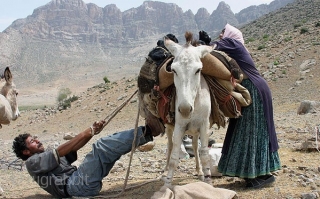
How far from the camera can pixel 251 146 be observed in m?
4.69

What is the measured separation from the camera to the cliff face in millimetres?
98750

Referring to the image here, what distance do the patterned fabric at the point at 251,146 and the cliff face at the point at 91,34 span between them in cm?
8449

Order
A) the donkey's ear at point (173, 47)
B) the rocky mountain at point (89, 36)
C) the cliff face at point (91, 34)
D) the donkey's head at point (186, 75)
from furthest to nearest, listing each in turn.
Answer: the cliff face at point (91, 34) → the rocky mountain at point (89, 36) → the donkey's ear at point (173, 47) → the donkey's head at point (186, 75)

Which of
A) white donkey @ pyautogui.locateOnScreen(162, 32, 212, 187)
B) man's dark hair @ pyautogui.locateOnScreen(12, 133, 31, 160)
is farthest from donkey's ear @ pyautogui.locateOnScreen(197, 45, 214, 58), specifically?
man's dark hair @ pyautogui.locateOnScreen(12, 133, 31, 160)

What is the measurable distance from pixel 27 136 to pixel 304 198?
3.39 metres

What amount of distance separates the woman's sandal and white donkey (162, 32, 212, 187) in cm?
73

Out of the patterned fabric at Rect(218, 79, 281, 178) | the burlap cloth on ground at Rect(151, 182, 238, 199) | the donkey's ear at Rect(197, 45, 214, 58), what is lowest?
the burlap cloth on ground at Rect(151, 182, 238, 199)

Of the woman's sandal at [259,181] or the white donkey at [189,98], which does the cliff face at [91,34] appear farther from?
the white donkey at [189,98]

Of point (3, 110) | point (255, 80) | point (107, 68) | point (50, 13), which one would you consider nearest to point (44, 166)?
point (3, 110)

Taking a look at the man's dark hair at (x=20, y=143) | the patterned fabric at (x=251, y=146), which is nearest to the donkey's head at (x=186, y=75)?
the patterned fabric at (x=251, y=146)

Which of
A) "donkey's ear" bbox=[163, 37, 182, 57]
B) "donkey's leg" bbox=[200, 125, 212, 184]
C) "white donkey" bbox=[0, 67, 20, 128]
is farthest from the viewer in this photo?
"white donkey" bbox=[0, 67, 20, 128]

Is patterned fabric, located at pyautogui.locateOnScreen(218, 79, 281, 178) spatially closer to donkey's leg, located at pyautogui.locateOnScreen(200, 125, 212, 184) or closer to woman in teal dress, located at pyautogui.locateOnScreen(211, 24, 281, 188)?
woman in teal dress, located at pyautogui.locateOnScreen(211, 24, 281, 188)

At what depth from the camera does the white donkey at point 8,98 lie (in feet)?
16.7

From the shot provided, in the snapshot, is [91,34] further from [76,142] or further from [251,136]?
[251,136]
